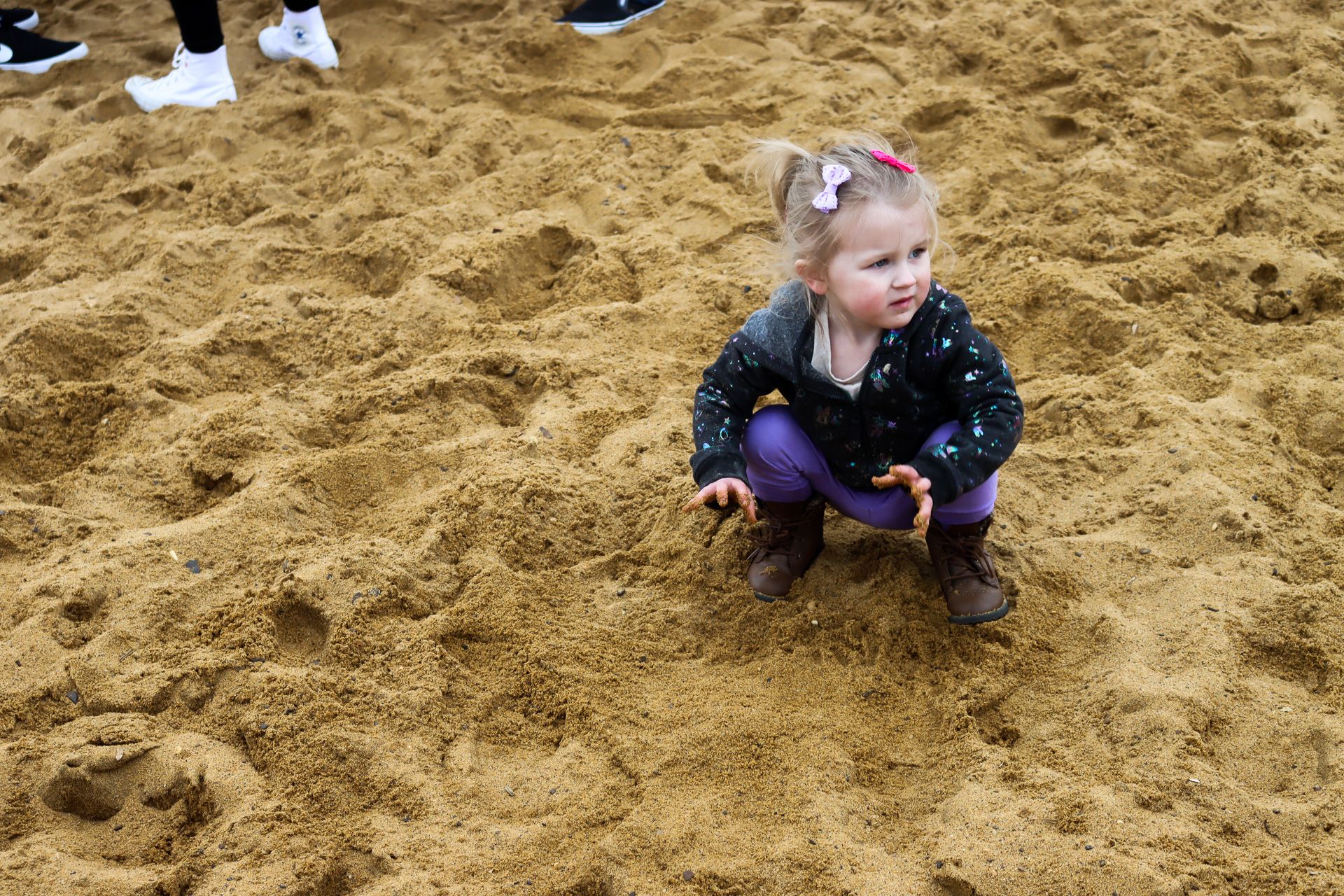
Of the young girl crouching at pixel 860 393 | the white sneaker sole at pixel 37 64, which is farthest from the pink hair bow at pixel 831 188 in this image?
the white sneaker sole at pixel 37 64

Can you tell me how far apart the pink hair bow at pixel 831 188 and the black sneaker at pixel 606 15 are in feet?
10.1

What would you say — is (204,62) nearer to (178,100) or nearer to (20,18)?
(178,100)

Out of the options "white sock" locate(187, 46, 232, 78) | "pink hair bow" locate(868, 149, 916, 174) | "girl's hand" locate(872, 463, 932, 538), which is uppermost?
"pink hair bow" locate(868, 149, 916, 174)

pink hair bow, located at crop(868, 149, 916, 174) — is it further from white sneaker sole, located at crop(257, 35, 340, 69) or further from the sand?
white sneaker sole, located at crop(257, 35, 340, 69)

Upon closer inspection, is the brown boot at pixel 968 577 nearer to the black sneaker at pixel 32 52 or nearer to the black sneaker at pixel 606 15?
the black sneaker at pixel 606 15

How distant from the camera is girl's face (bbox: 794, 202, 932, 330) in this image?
7.02 feet

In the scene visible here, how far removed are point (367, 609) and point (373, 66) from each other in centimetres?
311

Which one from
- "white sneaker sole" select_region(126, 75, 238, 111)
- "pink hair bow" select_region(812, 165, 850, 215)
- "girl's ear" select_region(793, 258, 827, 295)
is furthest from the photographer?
"white sneaker sole" select_region(126, 75, 238, 111)

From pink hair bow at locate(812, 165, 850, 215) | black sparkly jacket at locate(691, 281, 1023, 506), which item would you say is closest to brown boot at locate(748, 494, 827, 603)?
black sparkly jacket at locate(691, 281, 1023, 506)

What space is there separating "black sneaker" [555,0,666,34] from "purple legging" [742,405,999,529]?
10.0 feet

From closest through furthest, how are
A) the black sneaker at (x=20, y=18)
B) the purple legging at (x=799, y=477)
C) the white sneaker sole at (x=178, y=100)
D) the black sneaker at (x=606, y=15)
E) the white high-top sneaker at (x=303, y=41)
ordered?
the purple legging at (x=799, y=477) → the white sneaker sole at (x=178, y=100) → the white high-top sneaker at (x=303, y=41) → the black sneaker at (x=606, y=15) → the black sneaker at (x=20, y=18)

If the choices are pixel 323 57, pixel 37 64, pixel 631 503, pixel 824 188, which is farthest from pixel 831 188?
pixel 37 64

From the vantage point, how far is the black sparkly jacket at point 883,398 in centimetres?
214

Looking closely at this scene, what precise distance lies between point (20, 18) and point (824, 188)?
4874 millimetres
